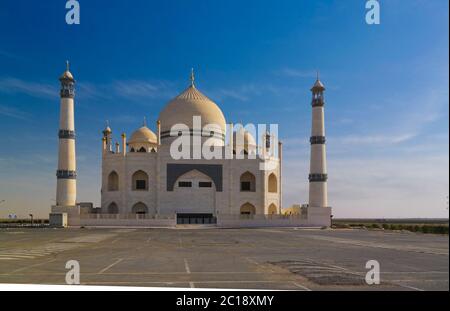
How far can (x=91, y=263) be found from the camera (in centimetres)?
1507

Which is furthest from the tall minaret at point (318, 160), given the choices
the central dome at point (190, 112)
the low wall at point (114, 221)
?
the low wall at point (114, 221)

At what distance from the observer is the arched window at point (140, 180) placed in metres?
64.8

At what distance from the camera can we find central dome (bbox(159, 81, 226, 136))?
2670 inches

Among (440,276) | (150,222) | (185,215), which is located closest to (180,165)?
(185,215)

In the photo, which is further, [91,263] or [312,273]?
[91,263]

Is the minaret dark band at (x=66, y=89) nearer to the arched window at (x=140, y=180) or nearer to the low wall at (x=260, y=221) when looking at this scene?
the arched window at (x=140, y=180)

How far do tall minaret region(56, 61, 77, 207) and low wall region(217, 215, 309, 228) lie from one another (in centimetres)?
1823

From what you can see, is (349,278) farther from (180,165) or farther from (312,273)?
(180,165)

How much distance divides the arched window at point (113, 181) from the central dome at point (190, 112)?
9.16 metres

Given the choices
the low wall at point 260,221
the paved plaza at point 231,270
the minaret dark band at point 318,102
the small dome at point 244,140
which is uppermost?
the minaret dark band at point 318,102

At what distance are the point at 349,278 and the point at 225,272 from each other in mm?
3315

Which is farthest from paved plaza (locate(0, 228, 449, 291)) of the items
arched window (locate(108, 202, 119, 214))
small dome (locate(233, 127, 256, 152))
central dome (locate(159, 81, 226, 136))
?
small dome (locate(233, 127, 256, 152))

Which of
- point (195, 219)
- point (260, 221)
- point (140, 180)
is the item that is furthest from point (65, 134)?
point (260, 221)
